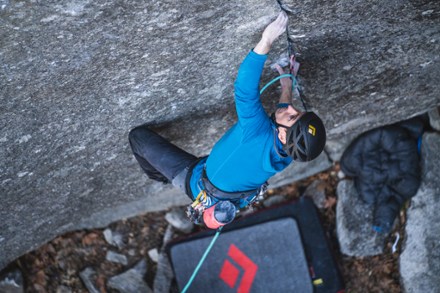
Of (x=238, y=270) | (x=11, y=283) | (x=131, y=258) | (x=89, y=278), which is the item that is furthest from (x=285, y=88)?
(x=11, y=283)

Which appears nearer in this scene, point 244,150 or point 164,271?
point 244,150

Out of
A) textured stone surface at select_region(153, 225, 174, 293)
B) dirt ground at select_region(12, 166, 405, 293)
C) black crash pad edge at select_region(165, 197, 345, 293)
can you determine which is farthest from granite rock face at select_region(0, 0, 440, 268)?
black crash pad edge at select_region(165, 197, 345, 293)

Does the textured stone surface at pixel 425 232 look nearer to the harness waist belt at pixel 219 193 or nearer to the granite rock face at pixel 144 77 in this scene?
the granite rock face at pixel 144 77

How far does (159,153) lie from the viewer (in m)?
3.80

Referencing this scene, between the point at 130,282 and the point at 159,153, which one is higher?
the point at 159,153

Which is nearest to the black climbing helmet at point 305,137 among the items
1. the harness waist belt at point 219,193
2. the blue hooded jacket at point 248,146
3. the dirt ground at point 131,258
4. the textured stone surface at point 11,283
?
the blue hooded jacket at point 248,146

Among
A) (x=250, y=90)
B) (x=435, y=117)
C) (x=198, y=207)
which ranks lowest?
(x=435, y=117)

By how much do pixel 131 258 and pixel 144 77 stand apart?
2669 millimetres

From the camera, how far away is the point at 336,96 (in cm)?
A: 412

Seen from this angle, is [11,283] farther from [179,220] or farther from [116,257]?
[179,220]

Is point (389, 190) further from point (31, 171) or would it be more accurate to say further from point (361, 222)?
point (31, 171)

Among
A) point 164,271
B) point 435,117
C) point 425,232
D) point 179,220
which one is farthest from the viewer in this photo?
point 179,220

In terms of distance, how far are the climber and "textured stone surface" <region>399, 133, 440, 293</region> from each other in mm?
2107

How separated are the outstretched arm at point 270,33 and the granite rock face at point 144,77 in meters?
0.11
